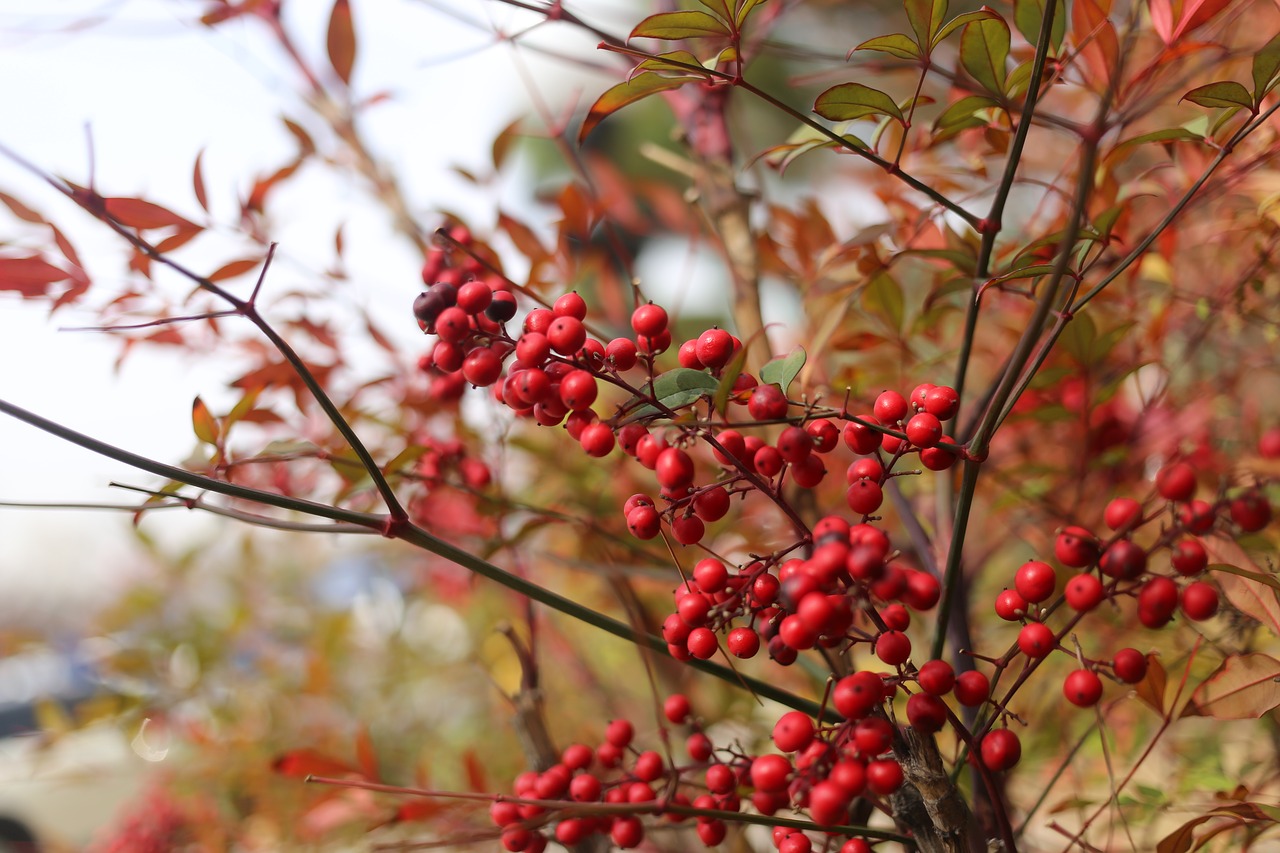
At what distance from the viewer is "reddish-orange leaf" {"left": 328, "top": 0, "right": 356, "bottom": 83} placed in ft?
1.81

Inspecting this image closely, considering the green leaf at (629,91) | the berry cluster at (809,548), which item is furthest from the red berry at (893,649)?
the green leaf at (629,91)

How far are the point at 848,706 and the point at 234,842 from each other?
2.94 feet

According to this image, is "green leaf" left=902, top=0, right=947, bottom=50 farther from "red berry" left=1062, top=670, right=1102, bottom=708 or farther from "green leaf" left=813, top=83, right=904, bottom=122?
"red berry" left=1062, top=670, right=1102, bottom=708

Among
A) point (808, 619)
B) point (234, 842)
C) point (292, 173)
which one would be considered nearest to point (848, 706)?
point (808, 619)

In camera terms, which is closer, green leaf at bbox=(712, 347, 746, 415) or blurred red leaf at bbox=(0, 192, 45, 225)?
green leaf at bbox=(712, 347, 746, 415)

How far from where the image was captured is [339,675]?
1329 millimetres

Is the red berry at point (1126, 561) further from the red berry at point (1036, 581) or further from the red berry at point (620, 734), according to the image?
the red berry at point (620, 734)

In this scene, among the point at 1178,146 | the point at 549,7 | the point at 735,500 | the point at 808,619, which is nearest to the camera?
the point at 808,619

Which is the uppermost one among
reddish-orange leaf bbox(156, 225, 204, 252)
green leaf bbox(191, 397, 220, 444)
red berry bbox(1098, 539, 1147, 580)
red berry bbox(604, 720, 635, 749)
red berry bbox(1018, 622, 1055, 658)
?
reddish-orange leaf bbox(156, 225, 204, 252)

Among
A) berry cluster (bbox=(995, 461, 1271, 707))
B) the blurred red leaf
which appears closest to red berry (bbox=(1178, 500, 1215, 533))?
berry cluster (bbox=(995, 461, 1271, 707))

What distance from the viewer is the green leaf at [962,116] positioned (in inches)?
13.7

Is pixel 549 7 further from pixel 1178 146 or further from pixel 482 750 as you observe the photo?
pixel 482 750

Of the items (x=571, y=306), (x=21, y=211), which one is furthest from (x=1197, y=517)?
(x=21, y=211)

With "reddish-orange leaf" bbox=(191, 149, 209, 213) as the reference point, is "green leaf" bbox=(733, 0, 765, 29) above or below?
below
